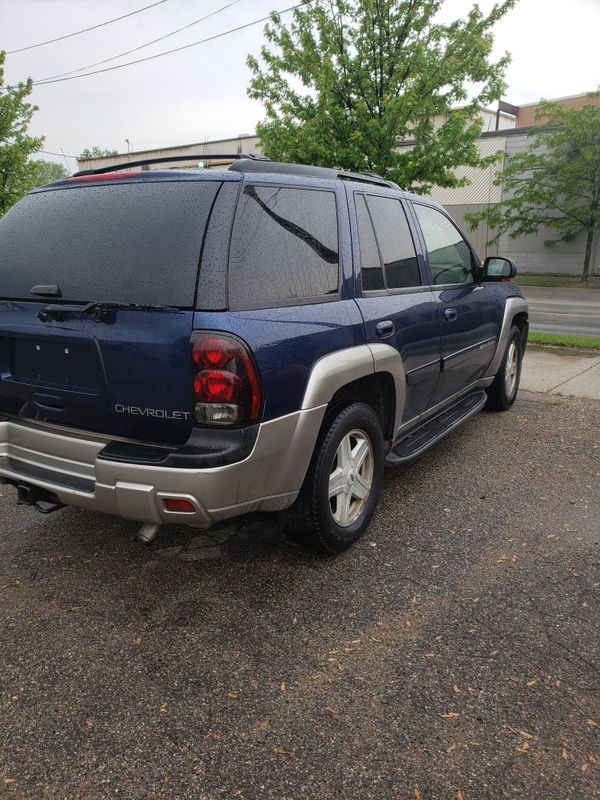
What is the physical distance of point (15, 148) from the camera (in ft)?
41.9

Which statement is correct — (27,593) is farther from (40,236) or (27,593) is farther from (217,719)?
(40,236)

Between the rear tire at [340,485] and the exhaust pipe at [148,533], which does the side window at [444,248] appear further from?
the exhaust pipe at [148,533]

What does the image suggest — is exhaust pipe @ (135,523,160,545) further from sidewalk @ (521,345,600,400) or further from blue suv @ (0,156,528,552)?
sidewalk @ (521,345,600,400)

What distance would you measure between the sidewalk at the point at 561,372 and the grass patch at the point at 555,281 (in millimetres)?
15721

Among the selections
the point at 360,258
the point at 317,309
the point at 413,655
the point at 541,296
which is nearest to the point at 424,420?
the point at 360,258

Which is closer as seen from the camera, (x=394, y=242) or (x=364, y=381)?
(x=364, y=381)

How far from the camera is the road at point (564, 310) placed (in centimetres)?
1265

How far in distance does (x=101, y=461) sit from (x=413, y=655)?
148 centimetres

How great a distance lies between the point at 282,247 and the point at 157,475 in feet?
3.76

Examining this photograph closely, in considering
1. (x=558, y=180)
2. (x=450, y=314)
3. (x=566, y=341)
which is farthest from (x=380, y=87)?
(x=558, y=180)

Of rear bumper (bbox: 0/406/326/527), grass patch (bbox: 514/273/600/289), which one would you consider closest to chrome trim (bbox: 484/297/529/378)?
rear bumper (bbox: 0/406/326/527)

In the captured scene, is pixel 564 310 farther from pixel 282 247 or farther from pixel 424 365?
pixel 282 247

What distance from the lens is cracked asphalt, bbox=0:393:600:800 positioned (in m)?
1.96

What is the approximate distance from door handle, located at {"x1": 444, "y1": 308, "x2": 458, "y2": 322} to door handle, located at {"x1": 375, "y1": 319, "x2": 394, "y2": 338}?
2.88 ft
